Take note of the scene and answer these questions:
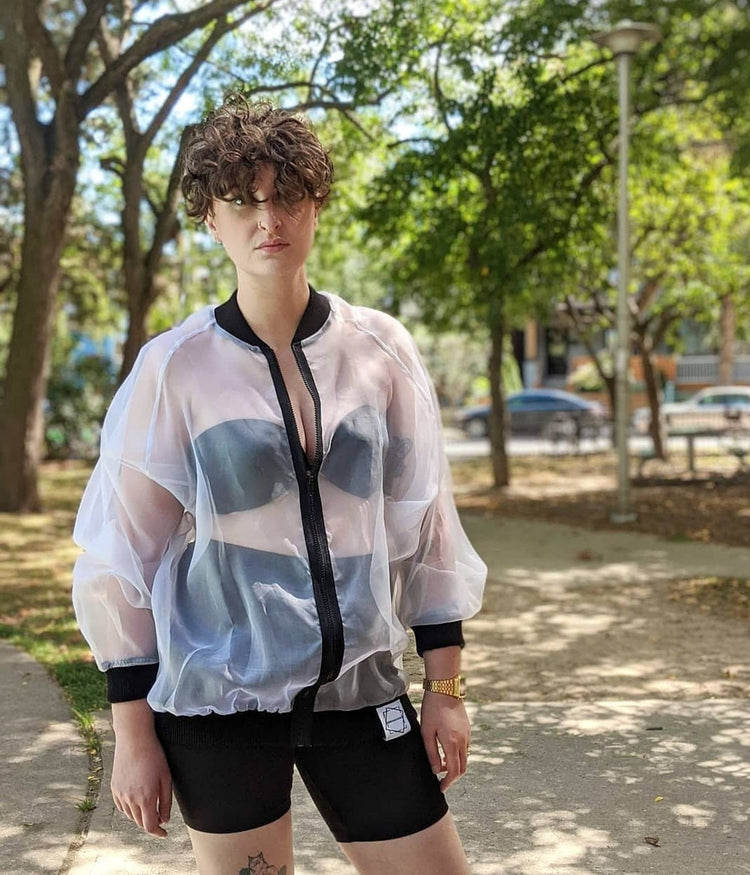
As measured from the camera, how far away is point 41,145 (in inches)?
485

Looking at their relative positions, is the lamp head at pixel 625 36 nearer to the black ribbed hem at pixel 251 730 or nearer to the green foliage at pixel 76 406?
the black ribbed hem at pixel 251 730

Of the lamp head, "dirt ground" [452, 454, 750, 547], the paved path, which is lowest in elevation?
"dirt ground" [452, 454, 750, 547]

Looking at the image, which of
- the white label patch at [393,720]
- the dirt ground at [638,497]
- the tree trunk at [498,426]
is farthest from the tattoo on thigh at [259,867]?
the tree trunk at [498,426]

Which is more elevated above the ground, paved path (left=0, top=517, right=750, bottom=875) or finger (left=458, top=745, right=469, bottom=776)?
finger (left=458, top=745, right=469, bottom=776)

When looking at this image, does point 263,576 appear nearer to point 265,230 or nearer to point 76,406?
point 265,230

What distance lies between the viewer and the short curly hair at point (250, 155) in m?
1.87

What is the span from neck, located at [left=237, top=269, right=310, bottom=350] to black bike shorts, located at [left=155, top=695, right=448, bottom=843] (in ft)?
2.11

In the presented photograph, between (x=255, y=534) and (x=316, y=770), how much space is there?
1.38 ft

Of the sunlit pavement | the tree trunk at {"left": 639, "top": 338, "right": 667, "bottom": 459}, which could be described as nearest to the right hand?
the tree trunk at {"left": 639, "top": 338, "right": 667, "bottom": 459}

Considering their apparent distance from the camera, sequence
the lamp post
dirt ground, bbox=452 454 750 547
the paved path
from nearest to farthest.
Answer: the paved path < the lamp post < dirt ground, bbox=452 454 750 547

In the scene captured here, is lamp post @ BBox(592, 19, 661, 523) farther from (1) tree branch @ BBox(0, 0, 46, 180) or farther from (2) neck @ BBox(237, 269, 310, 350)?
(2) neck @ BBox(237, 269, 310, 350)

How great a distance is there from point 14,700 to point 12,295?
17886 millimetres

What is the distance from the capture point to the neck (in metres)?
1.96

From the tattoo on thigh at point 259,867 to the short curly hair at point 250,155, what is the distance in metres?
1.08
